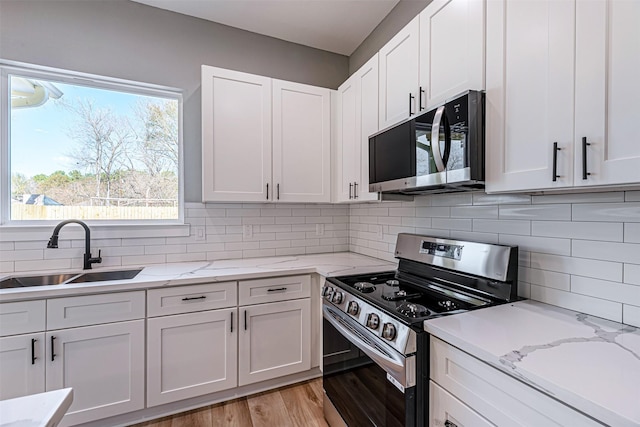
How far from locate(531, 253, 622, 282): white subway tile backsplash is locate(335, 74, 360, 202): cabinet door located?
124 centimetres

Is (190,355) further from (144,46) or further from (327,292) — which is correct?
(144,46)

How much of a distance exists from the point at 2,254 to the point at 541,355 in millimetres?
2867

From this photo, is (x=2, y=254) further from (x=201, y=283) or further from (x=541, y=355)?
(x=541, y=355)

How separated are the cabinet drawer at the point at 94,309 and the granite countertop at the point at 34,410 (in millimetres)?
1151

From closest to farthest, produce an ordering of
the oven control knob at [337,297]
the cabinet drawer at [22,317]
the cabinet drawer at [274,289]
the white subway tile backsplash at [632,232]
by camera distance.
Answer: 1. the white subway tile backsplash at [632,232]
2. the cabinet drawer at [22,317]
3. the oven control knob at [337,297]
4. the cabinet drawer at [274,289]

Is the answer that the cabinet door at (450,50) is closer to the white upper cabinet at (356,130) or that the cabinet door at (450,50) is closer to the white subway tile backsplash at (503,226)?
the white upper cabinet at (356,130)

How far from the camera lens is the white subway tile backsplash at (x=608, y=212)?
40.5 inches

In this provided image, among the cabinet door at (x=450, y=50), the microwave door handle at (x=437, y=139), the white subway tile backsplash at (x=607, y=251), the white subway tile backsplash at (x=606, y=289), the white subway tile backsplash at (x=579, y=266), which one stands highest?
the cabinet door at (x=450, y=50)

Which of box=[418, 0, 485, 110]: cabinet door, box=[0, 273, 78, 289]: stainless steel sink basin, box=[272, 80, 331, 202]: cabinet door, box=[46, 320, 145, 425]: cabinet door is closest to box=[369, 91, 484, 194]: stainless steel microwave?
box=[418, 0, 485, 110]: cabinet door

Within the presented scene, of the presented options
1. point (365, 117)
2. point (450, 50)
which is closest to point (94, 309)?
point (365, 117)

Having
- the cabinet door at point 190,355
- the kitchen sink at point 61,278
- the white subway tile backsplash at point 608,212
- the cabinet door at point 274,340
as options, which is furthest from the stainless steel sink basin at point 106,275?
the white subway tile backsplash at point 608,212

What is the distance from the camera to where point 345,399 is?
5.04ft

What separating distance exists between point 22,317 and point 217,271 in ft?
3.19

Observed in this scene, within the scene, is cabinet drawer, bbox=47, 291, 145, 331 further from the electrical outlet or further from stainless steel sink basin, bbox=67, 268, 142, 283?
the electrical outlet
